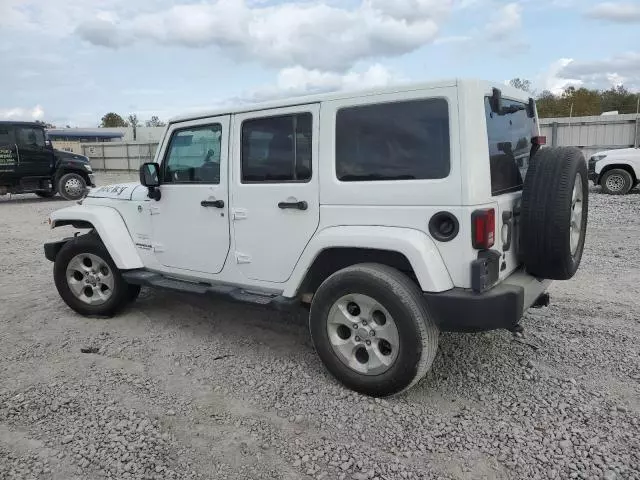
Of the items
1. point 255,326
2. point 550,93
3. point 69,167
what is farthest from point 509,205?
point 550,93

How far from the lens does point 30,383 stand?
12.0 ft

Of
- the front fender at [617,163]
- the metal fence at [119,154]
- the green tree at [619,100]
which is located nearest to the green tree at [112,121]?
the metal fence at [119,154]

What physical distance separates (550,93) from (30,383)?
52.5 meters

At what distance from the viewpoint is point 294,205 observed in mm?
3576

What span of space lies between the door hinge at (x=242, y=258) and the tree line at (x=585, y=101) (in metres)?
36.3

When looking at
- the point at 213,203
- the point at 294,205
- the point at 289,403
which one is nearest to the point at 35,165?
the point at 213,203

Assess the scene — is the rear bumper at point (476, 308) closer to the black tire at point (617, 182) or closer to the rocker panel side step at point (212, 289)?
the rocker panel side step at point (212, 289)

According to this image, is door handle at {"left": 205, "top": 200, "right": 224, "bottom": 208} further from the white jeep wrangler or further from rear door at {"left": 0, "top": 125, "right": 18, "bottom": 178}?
rear door at {"left": 0, "top": 125, "right": 18, "bottom": 178}

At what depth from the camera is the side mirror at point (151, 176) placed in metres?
4.34

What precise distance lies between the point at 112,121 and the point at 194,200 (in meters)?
96.3

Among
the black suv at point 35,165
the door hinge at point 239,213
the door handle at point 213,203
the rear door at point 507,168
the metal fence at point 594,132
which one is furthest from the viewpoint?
the metal fence at point 594,132

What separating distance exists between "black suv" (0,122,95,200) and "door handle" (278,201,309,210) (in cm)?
1436

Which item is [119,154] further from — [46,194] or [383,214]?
[383,214]

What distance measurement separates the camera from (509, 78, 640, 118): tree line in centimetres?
3784
